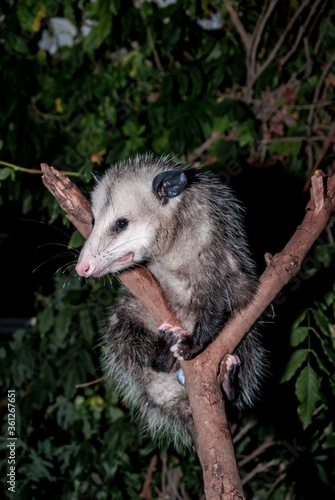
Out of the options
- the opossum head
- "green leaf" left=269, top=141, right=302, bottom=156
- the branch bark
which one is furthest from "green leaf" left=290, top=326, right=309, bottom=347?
"green leaf" left=269, top=141, right=302, bottom=156

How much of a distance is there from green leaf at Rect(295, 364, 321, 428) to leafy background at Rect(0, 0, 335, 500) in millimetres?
315

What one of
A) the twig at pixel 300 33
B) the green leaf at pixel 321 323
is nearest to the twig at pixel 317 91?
the twig at pixel 300 33

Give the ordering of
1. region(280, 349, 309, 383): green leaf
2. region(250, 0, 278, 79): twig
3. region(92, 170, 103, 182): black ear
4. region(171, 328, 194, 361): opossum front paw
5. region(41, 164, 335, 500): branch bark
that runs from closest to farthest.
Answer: region(41, 164, 335, 500): branch bark, region(171, 328, 194, 361): opossum front paw, region(92, 170, 103, 182): black ear, region(280, 349, 309, 383): green leaf, region(250, 0, 278, 79): twig

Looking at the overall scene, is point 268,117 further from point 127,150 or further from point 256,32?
point 127,150

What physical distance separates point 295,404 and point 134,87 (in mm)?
1880

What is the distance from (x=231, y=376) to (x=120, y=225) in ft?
1.88

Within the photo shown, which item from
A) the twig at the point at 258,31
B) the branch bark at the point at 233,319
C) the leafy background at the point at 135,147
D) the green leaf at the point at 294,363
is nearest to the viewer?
the branch bark at the point at 233,319

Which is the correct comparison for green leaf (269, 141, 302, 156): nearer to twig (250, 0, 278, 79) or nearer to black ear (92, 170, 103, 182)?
twig (250, 0, 278, 79)

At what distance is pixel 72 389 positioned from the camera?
2266 mm

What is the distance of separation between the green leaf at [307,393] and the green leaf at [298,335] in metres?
0.10

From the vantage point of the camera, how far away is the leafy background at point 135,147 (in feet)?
7.66

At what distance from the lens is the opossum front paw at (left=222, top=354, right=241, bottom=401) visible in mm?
1477

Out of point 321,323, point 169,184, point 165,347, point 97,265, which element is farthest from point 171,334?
point 321,323

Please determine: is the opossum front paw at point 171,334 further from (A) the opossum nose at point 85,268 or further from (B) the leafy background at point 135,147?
(B) the leafy background at point 135,147
